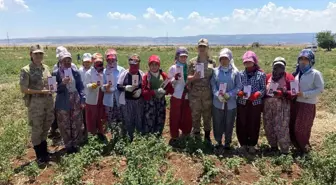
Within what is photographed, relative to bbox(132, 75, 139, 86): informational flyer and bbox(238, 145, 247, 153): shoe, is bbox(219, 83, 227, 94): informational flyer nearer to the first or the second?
bbox(238, 145, 247, 153): shoe

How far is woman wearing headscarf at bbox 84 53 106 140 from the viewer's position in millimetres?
5730

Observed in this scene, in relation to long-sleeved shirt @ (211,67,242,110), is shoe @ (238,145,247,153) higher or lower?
lower

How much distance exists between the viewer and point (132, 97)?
5711 millimetres

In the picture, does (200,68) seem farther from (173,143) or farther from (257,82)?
(173,143)

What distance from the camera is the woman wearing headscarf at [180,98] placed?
5727mm

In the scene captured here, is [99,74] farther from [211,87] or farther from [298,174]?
[298,174]

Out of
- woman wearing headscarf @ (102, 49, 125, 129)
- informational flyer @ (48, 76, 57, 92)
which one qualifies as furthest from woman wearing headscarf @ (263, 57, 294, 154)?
informational flyer @ (48, 76, 57, 92)

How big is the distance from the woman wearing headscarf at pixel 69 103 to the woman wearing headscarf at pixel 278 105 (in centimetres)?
306

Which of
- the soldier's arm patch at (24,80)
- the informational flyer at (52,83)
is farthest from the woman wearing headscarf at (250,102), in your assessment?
the soldier's arm patch at (24,80)

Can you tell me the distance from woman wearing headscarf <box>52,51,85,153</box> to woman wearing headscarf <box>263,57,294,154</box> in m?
3.06

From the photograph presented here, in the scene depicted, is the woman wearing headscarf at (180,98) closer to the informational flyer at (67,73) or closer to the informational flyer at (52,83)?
the informational flyer at (67,73)

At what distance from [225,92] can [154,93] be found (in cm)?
117

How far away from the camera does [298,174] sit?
5020 mm

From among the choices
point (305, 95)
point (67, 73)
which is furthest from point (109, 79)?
point (305, 95)
